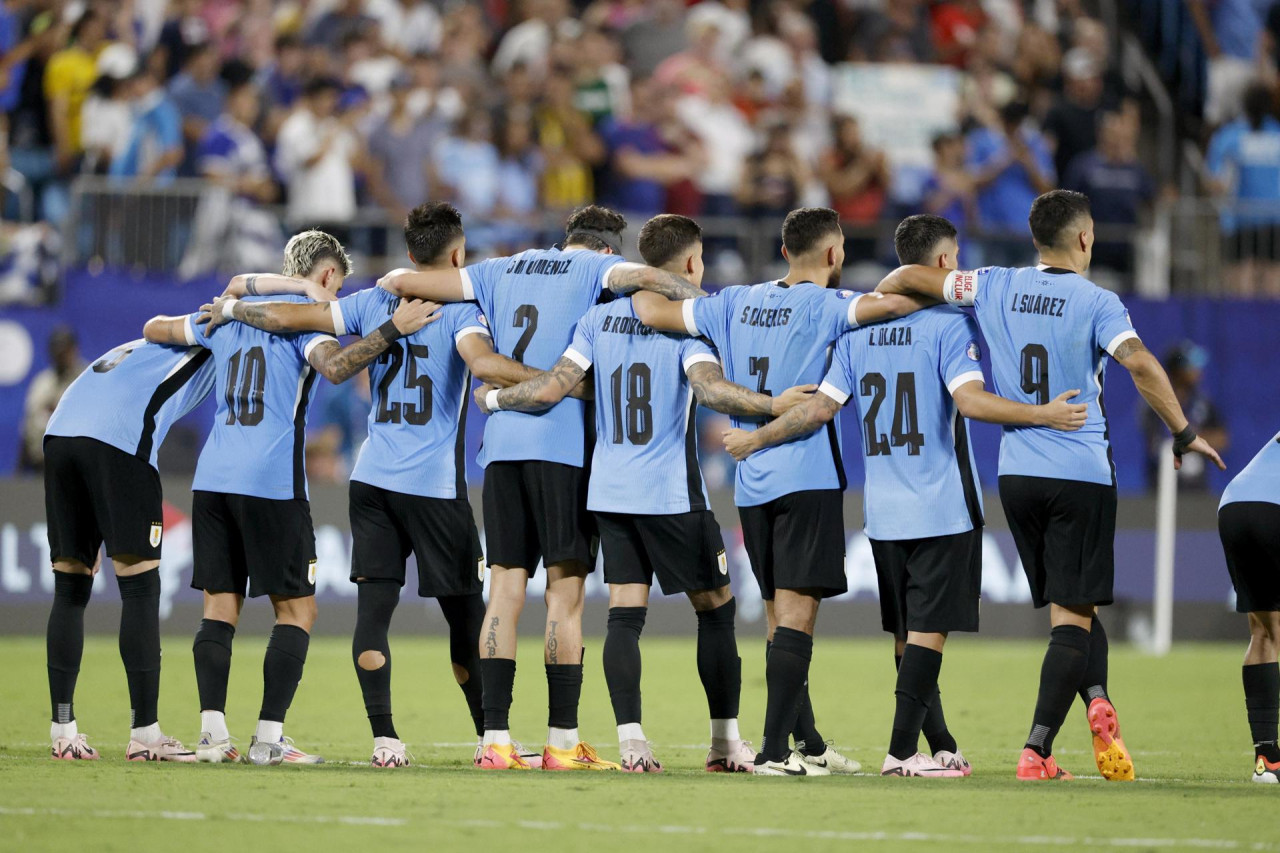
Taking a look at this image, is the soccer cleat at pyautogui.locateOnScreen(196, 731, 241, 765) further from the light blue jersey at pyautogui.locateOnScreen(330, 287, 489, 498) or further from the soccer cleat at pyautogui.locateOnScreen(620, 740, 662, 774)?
the soccer cleat at pyautogui.locateOnScreen(620, 740, 662, 774)

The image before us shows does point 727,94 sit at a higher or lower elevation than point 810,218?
higher

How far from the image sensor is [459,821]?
20.5ft

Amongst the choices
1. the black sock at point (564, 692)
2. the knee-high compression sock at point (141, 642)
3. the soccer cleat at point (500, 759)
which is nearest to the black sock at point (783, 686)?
the black sock at point (564, 692)

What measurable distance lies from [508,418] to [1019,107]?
12.5m

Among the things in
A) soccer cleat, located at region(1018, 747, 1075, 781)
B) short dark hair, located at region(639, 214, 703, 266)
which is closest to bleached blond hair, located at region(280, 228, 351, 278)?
short dark hair, located at region(639, 214, 703, 266)

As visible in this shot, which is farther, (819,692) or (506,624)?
(819,692)

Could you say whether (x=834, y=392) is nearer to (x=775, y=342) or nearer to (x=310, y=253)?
(x=775, y=342)

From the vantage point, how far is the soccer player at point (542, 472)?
8.09m

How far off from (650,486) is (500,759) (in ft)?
4.71

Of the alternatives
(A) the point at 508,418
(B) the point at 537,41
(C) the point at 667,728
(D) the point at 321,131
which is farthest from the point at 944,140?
(A) the point at 508,418

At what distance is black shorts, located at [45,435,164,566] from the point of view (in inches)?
329

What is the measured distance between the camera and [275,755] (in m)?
8.06

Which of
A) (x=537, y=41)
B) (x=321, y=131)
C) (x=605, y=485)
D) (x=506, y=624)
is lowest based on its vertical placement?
(x=506, y=624)

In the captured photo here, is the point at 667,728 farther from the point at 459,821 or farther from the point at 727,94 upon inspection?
the point at 727,94
